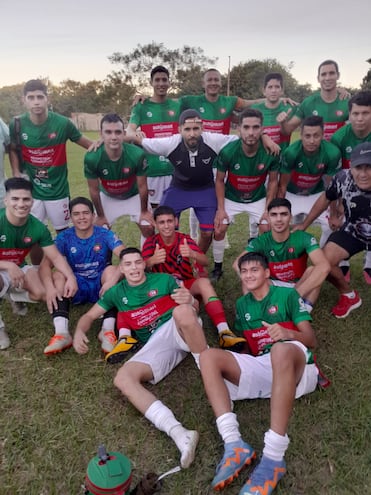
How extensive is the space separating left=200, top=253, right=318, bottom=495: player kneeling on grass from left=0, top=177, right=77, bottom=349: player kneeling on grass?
6.05 ft

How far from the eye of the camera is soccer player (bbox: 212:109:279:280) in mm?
4832

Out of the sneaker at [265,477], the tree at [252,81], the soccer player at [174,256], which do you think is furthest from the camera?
the tree at [252,81]

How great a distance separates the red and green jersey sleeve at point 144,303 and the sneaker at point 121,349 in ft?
0.30

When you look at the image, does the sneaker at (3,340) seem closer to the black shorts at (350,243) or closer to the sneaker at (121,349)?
the sneaker at (121,349)

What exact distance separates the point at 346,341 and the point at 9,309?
367cm

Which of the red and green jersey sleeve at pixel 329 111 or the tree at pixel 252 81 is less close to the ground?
the tree at pixel 252 81

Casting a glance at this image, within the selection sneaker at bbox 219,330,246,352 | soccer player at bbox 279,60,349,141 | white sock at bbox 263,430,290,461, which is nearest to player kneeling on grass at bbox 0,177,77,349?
sneaker at bbox 219,330,246,352

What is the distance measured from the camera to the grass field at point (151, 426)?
2.58m

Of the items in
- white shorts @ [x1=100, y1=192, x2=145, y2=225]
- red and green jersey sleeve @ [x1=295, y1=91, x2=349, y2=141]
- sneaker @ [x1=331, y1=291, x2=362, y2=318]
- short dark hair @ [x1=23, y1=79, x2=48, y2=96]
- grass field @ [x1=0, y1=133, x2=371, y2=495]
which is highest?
short dark hair @ [x1=23, y1=79, x2=48, y2=96]

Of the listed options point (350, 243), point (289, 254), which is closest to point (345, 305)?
point (350, 243)

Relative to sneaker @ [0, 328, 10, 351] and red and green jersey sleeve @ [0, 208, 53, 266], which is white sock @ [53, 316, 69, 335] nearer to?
sneaker @ [0, 328, 10, 351]

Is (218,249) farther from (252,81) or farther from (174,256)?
(252,81)

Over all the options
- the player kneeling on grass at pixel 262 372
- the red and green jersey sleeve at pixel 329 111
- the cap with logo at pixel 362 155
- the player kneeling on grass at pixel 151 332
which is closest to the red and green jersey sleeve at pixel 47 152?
the player kneeling on grass at pixel 151 332

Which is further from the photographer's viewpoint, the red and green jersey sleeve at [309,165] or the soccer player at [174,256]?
the red and green jersey sleeve at [309,165]
